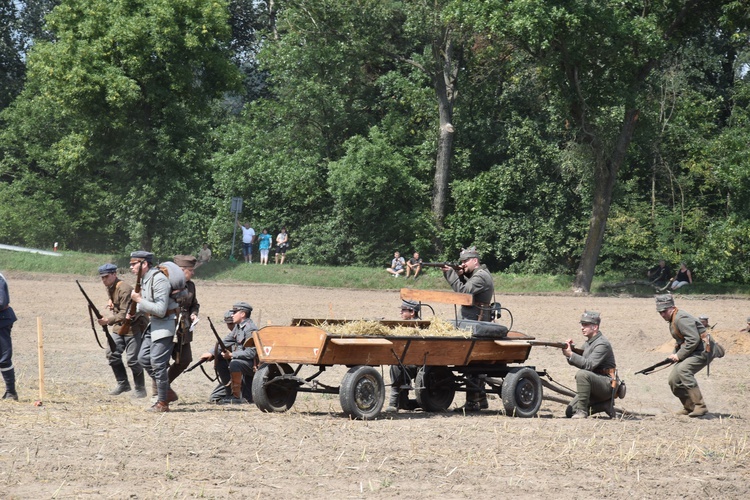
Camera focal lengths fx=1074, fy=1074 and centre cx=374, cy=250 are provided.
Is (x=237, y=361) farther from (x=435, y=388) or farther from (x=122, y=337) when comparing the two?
(x=435, y=388)

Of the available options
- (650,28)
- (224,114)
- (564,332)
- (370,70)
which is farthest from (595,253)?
(224,114)

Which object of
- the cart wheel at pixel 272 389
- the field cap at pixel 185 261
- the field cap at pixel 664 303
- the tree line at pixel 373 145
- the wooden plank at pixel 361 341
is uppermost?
the tree line at pixel 373 145

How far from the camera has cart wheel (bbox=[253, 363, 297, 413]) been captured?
38.6 ft

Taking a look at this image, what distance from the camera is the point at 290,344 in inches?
452

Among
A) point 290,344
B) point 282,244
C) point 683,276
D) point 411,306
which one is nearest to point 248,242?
point 282,244

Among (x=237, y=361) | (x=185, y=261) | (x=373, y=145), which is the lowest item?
(x=237, y=361)

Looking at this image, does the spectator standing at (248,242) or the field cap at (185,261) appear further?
the spectator standing at (248,242)

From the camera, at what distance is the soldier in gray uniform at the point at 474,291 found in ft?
43.2

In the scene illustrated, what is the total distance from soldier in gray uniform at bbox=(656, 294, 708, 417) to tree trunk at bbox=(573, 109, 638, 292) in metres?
21.0

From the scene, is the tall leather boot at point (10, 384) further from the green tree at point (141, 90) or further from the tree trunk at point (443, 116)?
the tree trunk at point (443, 116)

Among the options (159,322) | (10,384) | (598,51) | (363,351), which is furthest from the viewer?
(598,51)

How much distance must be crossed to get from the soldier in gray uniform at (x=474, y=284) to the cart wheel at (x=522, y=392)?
931 millimetres

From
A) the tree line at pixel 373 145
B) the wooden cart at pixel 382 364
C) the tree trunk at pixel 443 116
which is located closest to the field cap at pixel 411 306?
the wooden cart at pixel 382 364

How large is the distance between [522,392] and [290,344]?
2992 millimetres
